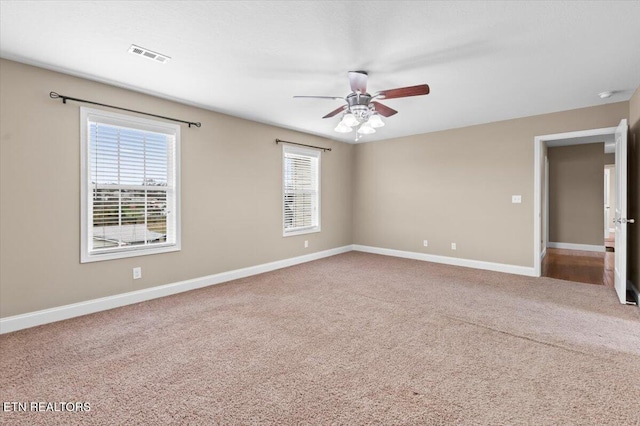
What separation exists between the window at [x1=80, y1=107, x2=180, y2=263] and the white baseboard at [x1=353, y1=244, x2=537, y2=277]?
4.15m

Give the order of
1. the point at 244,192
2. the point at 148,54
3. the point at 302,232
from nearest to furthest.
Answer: the point at 148,54 → the point at 244,192 → the point at 302,232

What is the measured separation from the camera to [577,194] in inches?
281

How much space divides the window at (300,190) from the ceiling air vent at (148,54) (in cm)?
275

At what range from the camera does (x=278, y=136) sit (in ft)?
17.6

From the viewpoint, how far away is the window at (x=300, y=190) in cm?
564

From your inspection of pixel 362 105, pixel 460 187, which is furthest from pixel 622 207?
pixel 362 105

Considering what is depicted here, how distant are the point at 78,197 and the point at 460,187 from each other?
18.5ft

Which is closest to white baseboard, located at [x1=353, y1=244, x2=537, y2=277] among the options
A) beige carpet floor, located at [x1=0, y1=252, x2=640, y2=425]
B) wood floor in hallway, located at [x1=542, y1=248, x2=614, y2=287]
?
wood floor in hallway, located at [x1=542, y1=248, x2=614, y2=287]

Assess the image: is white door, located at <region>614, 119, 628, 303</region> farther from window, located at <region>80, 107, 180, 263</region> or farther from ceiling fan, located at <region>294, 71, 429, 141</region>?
window, located at <region>80, 107, 180, 263</region>

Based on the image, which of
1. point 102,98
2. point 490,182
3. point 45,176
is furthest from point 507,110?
point 45,176

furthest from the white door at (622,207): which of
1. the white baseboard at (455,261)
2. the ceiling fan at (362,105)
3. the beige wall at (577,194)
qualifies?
the beige wall at (577,194)

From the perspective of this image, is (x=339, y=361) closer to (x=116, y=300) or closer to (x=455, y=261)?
(x=116, y=300)

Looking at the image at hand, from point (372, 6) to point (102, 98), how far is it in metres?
3.05

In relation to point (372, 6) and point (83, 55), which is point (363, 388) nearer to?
point (372, 6)
